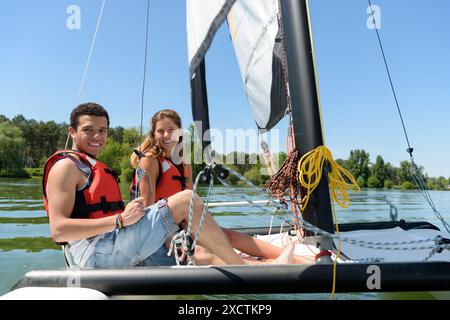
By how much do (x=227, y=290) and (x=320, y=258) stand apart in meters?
0.56

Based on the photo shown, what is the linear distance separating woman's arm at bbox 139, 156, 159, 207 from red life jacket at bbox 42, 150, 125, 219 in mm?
518

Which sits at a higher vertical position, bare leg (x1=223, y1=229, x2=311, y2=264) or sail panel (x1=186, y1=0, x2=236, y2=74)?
sail panel (x1=186, y1=0, x2=236, y2=74)

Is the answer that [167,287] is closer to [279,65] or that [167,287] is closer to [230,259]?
[230,259]

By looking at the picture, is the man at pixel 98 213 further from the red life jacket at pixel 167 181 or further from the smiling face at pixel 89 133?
the red life jacket at pixel 167 181

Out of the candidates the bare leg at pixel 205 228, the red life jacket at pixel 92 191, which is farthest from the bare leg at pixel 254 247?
the red life jacket at pixel 92 191

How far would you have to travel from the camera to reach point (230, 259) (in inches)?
80.7

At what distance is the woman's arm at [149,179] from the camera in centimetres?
272

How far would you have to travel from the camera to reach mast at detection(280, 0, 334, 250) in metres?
2.11

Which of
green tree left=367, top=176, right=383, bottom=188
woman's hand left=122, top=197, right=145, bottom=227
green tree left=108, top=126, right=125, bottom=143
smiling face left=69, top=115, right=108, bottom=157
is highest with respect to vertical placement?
green tree left=108, top=126, right=125, bottom=143

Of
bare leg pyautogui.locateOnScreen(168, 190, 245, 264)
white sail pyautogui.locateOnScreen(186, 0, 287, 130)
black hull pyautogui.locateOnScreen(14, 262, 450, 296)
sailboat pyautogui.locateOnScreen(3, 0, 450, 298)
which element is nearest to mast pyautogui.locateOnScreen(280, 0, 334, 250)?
sailboat pyautogui.locateOnScreen(3, 0, 450, 298)

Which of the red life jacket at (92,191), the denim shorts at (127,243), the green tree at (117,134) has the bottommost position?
the denim shorts at (127,243)

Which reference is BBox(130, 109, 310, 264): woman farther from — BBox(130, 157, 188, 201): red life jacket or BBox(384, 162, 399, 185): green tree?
BBox(384, 162, 399, 185): green tree

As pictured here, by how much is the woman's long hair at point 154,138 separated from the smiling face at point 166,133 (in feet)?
0.09
